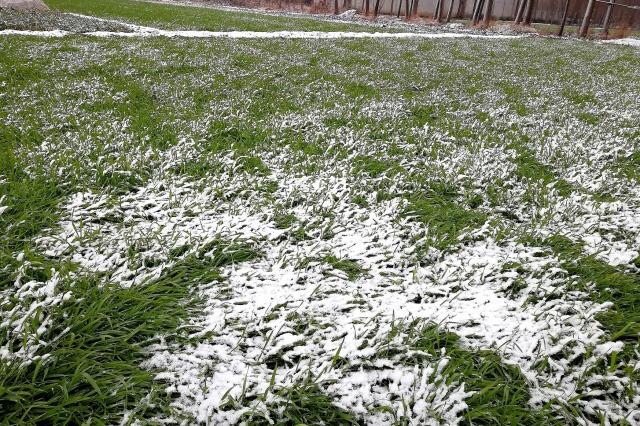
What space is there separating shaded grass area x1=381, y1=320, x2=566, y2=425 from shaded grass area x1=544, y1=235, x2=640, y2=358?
1014 mm

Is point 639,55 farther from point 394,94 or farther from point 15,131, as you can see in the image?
point 15,131

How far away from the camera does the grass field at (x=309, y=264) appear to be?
246 centimetres

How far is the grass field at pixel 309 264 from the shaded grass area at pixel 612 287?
21 mm

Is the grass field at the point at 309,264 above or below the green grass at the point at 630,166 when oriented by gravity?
below

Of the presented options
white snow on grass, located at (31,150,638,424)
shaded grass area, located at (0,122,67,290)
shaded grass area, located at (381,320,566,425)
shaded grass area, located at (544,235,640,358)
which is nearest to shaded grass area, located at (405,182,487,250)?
white snow on grass, located at (31,150,638,424)

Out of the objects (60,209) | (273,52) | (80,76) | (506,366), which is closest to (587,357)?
(506,366)

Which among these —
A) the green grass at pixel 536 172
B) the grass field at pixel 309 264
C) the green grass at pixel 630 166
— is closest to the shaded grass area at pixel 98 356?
the grass field at pixel 309 264

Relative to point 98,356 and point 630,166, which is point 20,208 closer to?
point 98,356

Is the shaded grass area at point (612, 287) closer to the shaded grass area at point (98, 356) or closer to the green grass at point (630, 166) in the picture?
the green grass at point (630, 166)

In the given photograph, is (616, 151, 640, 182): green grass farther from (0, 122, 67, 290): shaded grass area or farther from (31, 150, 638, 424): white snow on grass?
(0, 122, 67, 290): shaded grass area

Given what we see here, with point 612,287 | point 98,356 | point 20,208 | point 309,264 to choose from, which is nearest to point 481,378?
point 309,264

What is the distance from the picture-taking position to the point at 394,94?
1043cm

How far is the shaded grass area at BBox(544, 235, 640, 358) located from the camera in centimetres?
301

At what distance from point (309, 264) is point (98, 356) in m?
1.95
